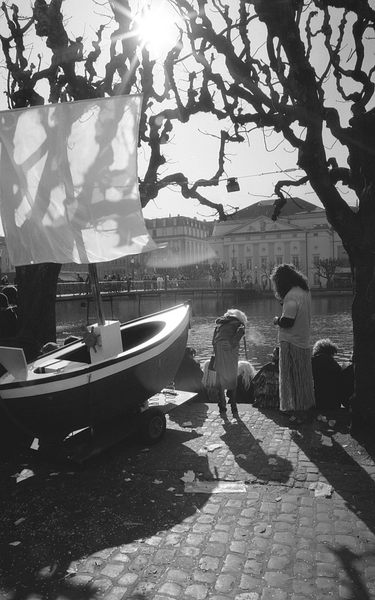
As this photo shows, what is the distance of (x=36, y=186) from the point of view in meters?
5.72

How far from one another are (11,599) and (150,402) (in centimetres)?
445

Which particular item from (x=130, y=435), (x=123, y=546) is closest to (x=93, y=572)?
(x=123, y=546)

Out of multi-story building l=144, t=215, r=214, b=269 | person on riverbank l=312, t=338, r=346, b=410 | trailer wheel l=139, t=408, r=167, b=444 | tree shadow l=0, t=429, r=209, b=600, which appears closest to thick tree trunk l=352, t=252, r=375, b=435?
person on riverbank l=312, t=338, r=346, b=410

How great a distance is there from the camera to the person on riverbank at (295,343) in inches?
260

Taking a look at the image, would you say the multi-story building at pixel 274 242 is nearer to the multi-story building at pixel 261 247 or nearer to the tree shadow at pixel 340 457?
the multi-story building at pixel 261 247

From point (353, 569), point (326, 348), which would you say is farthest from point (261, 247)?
point (353, 569)

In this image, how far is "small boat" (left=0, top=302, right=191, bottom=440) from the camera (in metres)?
5.15

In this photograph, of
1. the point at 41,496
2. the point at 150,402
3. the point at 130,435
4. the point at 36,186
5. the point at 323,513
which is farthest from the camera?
the point at 150,402

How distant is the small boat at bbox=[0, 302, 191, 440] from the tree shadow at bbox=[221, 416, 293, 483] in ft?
4.01

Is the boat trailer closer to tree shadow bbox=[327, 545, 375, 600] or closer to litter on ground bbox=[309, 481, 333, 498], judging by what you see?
litter on ground bbox=[309, 481, 333, 498]

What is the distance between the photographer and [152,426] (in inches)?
248

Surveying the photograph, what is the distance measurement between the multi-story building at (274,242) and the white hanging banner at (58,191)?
3826 inches

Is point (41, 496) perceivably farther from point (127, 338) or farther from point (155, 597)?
point (127, 338)

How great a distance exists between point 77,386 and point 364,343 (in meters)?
3.64
